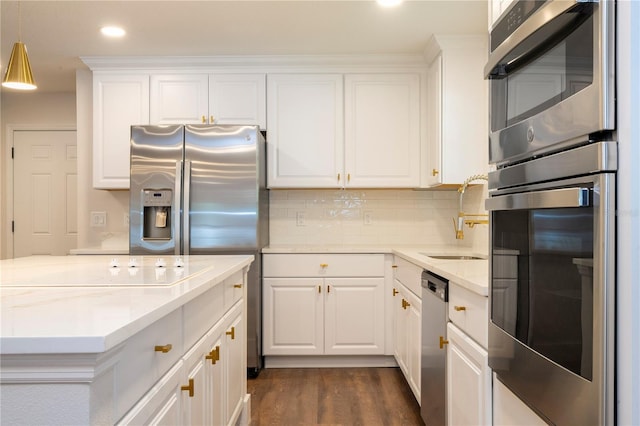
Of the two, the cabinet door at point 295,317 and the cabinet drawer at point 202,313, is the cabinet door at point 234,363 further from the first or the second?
the cabinet door at point 295,317

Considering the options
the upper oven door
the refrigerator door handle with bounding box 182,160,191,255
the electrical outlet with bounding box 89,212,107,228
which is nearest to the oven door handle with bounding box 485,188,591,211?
the upper oven door

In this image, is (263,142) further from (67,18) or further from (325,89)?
(67,18)

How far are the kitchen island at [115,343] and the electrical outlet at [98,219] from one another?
1.94m

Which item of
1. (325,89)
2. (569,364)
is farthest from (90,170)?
(569,364)

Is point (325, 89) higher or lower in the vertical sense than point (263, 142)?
higher

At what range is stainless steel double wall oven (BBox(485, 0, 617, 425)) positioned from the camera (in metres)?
0.85

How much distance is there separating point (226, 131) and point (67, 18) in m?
1.19

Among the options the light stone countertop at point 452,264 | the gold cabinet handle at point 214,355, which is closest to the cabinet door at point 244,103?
the light stone countertop at point 452,264

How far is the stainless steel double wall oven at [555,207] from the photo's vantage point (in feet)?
2.79

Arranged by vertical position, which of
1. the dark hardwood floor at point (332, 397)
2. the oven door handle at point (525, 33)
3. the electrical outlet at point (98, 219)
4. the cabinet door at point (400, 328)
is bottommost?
the dark hardwood floor at point (332, 397)

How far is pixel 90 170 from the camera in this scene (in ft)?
12.6

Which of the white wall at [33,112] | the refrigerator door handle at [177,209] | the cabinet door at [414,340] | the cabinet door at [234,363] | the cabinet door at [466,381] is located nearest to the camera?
the cabinet door at [466,381]

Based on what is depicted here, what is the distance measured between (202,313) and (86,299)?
492mm

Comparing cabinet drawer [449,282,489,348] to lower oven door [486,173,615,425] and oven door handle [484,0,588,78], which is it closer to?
lower oven door [486,173,615,425]
